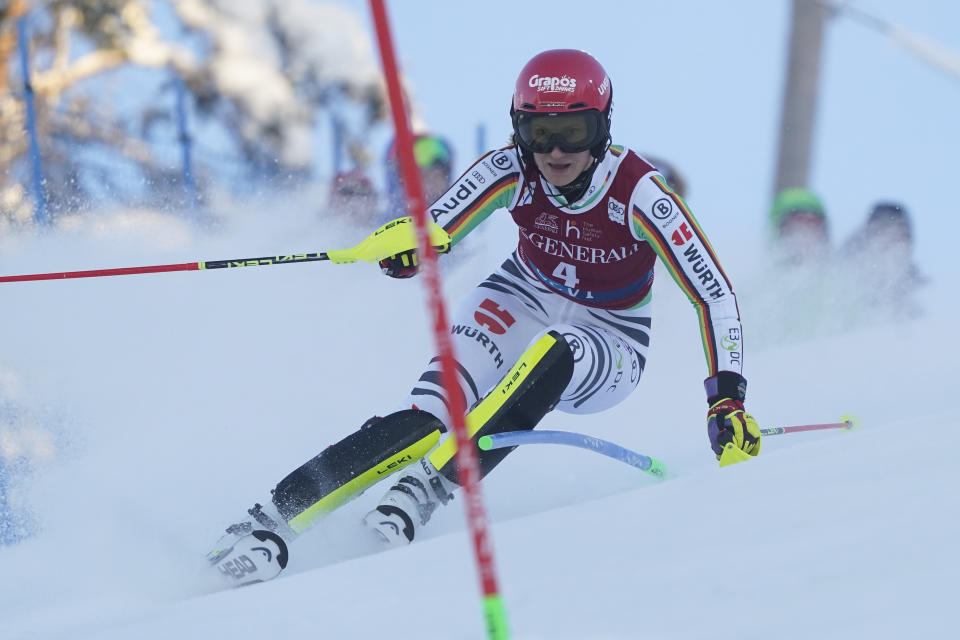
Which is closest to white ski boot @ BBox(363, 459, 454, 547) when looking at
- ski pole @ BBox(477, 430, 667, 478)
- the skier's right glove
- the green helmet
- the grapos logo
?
ski pole @ BBox(477, 430, 667, 478)

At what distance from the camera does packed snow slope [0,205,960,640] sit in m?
1.67

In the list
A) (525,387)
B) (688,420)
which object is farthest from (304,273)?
(525,387)

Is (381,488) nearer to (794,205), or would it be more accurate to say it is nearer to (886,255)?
(886,255)

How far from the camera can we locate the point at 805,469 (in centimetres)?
225

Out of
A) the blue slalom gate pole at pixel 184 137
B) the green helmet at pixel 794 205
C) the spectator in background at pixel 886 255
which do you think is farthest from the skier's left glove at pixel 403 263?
the green helmet at pixel 794 205

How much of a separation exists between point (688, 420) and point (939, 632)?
3843mm

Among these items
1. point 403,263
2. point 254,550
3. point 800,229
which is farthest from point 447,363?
point 800,229

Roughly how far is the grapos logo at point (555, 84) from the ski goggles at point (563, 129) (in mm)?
72

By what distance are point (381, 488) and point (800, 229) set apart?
4.96 m

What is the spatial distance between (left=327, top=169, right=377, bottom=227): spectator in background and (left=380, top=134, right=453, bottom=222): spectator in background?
0.70 ft

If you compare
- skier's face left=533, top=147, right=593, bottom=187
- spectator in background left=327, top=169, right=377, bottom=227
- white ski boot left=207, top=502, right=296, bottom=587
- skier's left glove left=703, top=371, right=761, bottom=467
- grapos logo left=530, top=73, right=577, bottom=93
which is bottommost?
white ski boot left=207, top=502, right=296, bottom=587

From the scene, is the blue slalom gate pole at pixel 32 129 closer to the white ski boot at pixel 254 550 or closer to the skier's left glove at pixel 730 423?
the white ski boot at pixel 254 550

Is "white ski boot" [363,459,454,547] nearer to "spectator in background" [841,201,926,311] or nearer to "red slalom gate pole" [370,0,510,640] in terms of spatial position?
"red slalom gate pole" [370,0,510,640]

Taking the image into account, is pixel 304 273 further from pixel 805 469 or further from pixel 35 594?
pixel 805 469
